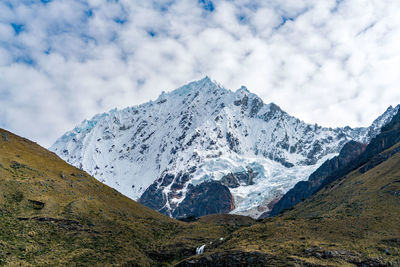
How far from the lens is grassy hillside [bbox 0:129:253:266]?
291 feet

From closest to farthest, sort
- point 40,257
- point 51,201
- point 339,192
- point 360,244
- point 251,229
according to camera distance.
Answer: point 360,244 → point 40,257 → point 251,229 → point 51,201 → point 339,192

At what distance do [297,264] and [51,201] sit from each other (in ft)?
245

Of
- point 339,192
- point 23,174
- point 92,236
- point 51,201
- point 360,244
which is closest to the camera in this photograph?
point 360,244

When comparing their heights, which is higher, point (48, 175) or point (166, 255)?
point (48, 175)

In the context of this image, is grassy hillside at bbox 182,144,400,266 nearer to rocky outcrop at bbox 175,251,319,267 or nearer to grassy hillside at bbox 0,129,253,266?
rocky outcrop at bbox 175,251,319,267

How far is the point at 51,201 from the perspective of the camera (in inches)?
4333

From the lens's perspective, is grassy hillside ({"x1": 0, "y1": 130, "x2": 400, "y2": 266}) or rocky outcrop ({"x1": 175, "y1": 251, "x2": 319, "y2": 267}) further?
grassy hillside ({"x1": 0, "y1": 130, "x2": 400, "y2": 266})

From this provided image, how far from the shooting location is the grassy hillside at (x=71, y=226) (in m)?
88.8

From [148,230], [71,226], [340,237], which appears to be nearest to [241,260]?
[340,237]

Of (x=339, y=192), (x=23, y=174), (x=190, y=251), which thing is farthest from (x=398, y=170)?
(x=23, y=174)

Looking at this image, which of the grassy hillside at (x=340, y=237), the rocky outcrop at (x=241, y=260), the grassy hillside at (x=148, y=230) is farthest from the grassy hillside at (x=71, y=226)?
the grassy hillside at (x=340, y=237)

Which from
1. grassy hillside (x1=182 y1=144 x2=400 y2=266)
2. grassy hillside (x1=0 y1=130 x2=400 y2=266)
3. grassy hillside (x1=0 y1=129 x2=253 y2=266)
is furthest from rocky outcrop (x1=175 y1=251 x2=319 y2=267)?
grassy hillside (x1=0 y1=129 x2=253 y2=266)

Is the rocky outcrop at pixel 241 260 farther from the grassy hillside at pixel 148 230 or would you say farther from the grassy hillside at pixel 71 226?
the grassy hillside at pixel 71 226

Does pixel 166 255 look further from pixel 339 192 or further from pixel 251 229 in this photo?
pixel 339 192
